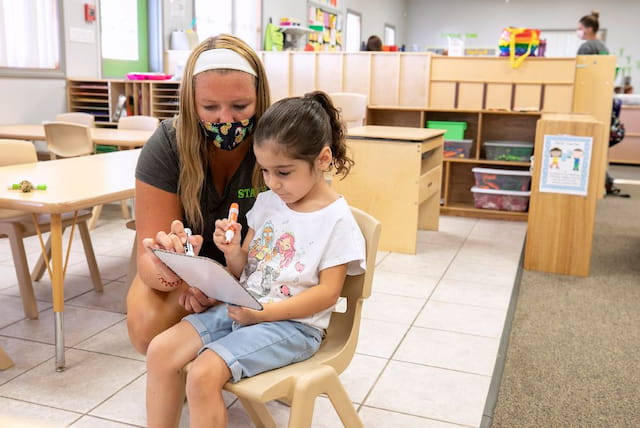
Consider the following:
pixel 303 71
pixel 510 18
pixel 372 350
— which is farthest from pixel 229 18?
pixel 510 18

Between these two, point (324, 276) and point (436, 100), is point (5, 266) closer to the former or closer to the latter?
point (324, 276)

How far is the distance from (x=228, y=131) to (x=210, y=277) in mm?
406

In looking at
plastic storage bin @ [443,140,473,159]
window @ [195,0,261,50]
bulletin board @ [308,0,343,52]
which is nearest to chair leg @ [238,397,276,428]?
plastic storage bin @ [443,140,473,159]

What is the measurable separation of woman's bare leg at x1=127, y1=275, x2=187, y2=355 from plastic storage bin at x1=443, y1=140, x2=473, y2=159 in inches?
145

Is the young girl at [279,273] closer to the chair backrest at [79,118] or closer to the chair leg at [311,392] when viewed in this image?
the chair leg at [311,392]

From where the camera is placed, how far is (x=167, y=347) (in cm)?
130

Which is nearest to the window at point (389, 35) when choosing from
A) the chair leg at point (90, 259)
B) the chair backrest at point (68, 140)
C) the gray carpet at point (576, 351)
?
the chair backrest at point (68, 140)

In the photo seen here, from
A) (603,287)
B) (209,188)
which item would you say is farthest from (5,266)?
(603,287)

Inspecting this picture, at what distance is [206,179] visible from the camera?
5.18ft

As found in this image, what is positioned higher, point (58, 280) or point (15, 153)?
point (15, 153)

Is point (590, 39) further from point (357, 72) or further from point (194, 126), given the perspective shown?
point (194, 126)

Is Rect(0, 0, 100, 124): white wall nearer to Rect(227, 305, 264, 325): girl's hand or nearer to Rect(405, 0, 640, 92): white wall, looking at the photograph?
Rect(227, 305, 264, 325): girl's hand

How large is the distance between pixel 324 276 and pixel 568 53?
41.4 ft

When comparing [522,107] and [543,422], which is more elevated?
[522,107]
